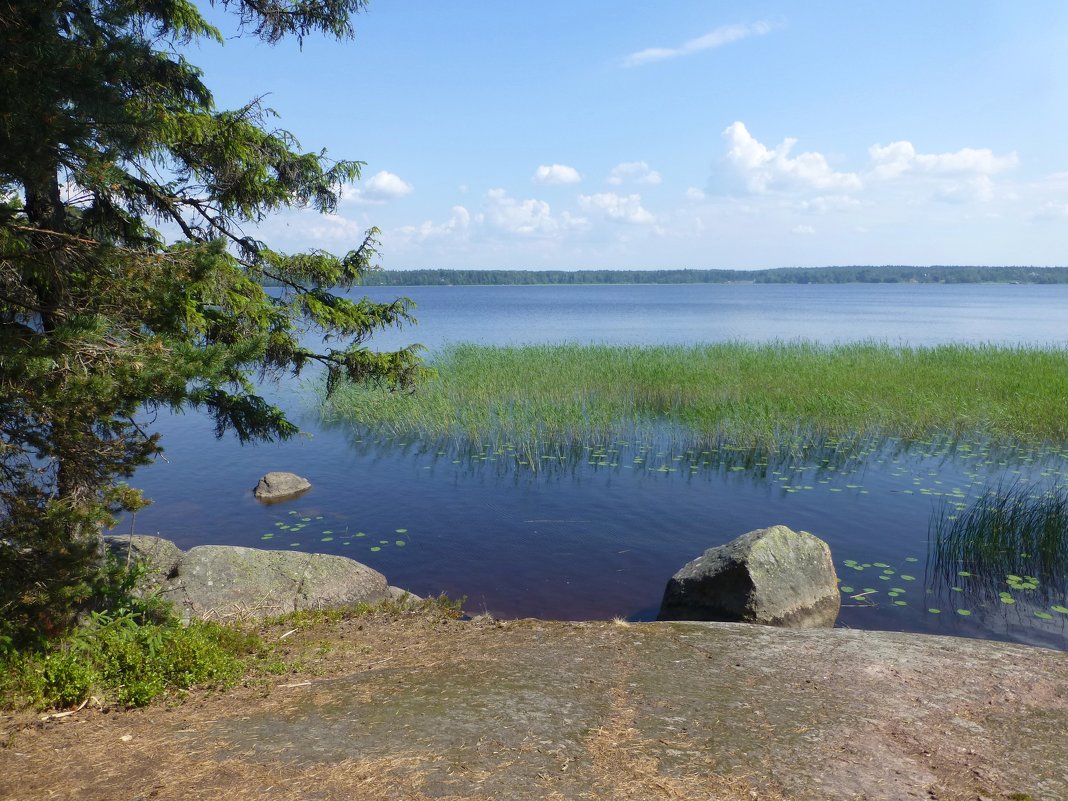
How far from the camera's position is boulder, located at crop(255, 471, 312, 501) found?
51.3 ft

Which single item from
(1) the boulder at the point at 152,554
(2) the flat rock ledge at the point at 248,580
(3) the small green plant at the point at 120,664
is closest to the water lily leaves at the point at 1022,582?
(2) the flat rock ledge at the point at 248,580

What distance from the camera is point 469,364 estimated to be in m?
26.6

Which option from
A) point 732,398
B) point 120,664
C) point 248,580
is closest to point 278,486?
point 248,580

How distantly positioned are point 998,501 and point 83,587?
12.4 m

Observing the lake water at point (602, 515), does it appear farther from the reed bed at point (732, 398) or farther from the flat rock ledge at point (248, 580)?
the flat rock ledge at point (248, 580)

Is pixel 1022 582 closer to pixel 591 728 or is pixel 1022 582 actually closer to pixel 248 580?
pixel 591 728

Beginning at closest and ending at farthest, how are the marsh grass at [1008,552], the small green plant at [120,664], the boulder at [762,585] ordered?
the small green plant at [120,664] → the boulder at [762,585] → the marsh grass at [1008,552]

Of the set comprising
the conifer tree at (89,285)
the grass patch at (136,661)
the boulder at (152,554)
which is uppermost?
the conifer tree at (89,285)

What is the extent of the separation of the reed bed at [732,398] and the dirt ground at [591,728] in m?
10.7

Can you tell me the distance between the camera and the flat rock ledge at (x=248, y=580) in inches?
353

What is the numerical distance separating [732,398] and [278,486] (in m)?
12.5

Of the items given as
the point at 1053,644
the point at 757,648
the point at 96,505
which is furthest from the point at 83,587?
the point at 1053,644

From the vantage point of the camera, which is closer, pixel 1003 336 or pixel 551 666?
pixel 551 666

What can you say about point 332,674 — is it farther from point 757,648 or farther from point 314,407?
point 314,407
